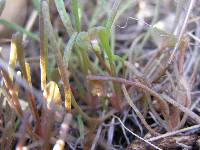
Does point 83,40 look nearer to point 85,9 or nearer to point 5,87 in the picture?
point 5,87

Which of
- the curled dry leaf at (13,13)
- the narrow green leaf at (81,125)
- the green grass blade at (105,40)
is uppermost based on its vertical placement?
the curled dry leaf at (13,13)

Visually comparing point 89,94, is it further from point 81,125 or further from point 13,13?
point 13,13

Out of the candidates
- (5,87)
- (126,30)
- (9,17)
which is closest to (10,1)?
(9,17)

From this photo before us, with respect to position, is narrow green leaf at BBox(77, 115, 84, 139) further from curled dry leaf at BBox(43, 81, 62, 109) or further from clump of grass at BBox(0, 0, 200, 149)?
curled dry leaf at BBox(43, 81, 62, 109)

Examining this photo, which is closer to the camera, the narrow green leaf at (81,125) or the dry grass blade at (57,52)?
the dry grass blade at (57,52)

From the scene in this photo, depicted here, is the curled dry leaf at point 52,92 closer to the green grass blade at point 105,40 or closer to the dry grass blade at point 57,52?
the dry grass blade at point 57,52

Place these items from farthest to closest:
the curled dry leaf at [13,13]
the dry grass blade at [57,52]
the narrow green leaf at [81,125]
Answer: the curled dry leaf at [13,13] → the narrow green leaf at [81,125] → the dry grass blade at [57,52]

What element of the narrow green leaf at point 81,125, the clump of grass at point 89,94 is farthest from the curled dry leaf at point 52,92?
the narrow green leaf at point 81,125

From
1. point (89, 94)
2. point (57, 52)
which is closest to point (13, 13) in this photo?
point (89, 94)

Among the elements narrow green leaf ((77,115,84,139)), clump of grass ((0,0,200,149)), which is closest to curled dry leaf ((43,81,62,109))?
clump of grass ((0,0,200,149))
